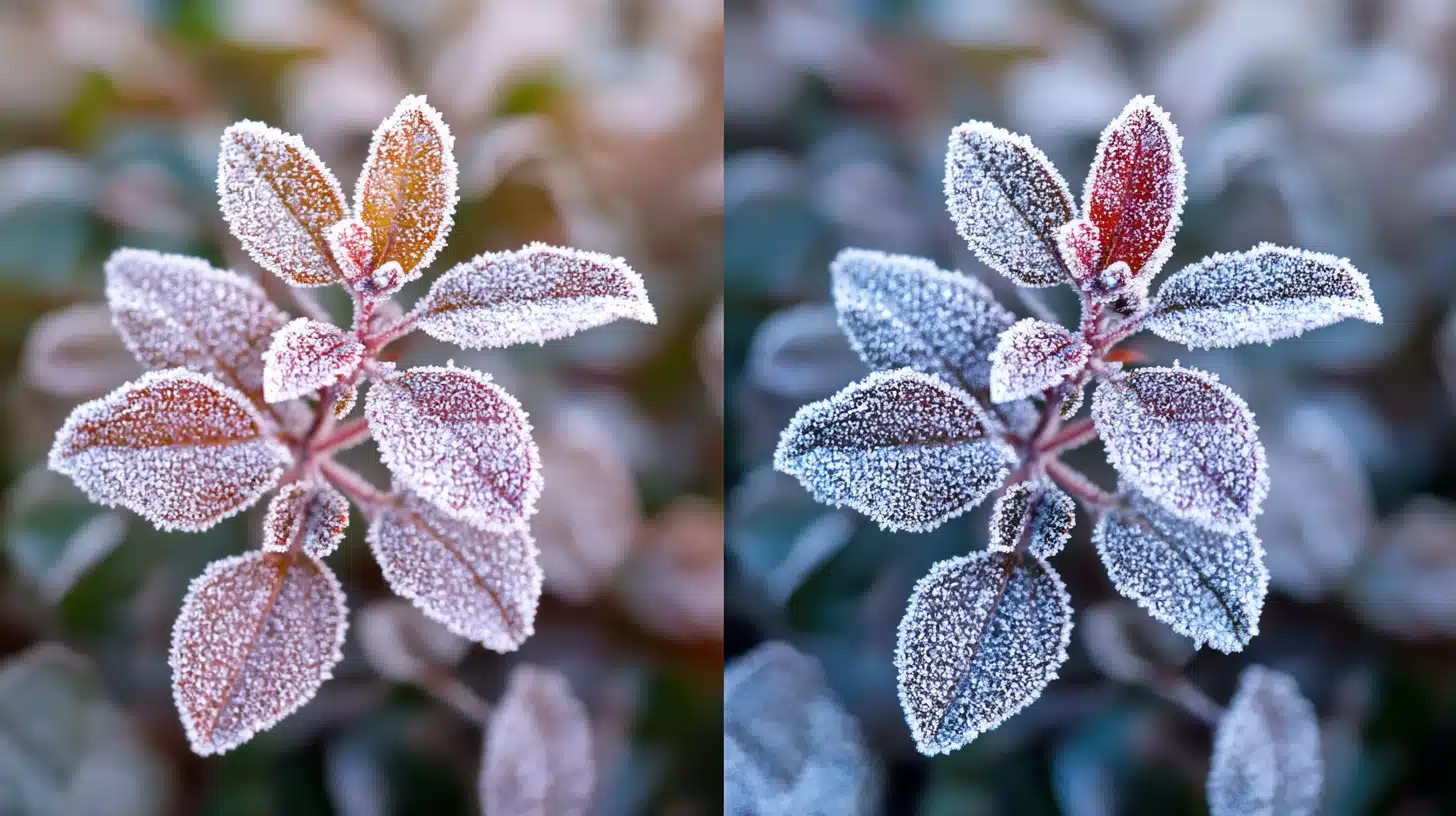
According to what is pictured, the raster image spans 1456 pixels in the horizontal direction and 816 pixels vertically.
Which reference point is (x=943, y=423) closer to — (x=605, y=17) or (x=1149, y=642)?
(x=1149, y=642)

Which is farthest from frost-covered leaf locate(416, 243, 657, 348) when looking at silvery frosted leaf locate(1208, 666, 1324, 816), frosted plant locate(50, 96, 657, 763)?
silvery frosted leaf locate(1208, 666, 1324, 816)

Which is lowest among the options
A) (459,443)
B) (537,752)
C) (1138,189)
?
(537,752)

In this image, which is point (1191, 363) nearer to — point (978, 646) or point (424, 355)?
point (978, 646)

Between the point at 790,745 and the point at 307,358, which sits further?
the point at 790,745

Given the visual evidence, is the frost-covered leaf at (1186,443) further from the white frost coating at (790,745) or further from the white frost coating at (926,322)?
the white frost coating at (790,745)

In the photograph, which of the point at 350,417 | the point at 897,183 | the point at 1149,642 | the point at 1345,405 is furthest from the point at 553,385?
the point at 1345,405

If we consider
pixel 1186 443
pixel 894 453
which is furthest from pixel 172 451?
pixel 1186 443
